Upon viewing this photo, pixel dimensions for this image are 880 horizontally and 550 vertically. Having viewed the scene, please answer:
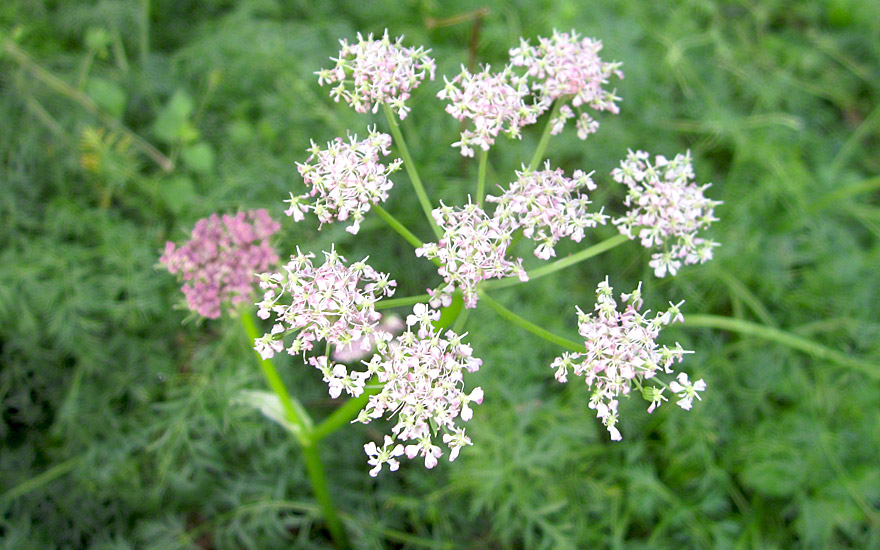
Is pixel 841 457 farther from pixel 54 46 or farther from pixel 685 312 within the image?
pixel 54 46

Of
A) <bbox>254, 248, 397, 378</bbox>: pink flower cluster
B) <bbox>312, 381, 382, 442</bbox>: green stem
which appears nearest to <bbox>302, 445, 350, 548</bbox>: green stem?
<bbox>312, 381, 382, 442</bbox>: green stem

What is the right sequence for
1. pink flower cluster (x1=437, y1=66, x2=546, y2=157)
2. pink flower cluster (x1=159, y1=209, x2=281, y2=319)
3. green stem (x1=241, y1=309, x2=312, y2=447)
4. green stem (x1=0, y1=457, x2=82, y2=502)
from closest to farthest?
pink flower cluster (x1=437, y1=66, x2=546, y2=157) < pink flower cluster (x1=159, y1=209, x2=281, y2=319) < green stem (x1=241, y1=309, x2=312, y2=447) < green stem (x1=0, y1=457, x2=82, y2=502)

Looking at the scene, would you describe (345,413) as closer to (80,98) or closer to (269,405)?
(269,405)

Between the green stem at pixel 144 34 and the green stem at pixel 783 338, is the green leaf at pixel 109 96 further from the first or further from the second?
the green stem at pixel 783 338

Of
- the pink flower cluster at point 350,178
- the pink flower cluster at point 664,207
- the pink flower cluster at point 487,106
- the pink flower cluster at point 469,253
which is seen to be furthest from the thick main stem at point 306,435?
the pink flower cluster at point 664,207

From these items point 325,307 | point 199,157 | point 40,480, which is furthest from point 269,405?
point 199,157

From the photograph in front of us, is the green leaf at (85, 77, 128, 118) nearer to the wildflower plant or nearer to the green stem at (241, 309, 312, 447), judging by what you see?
the wildflower plant
